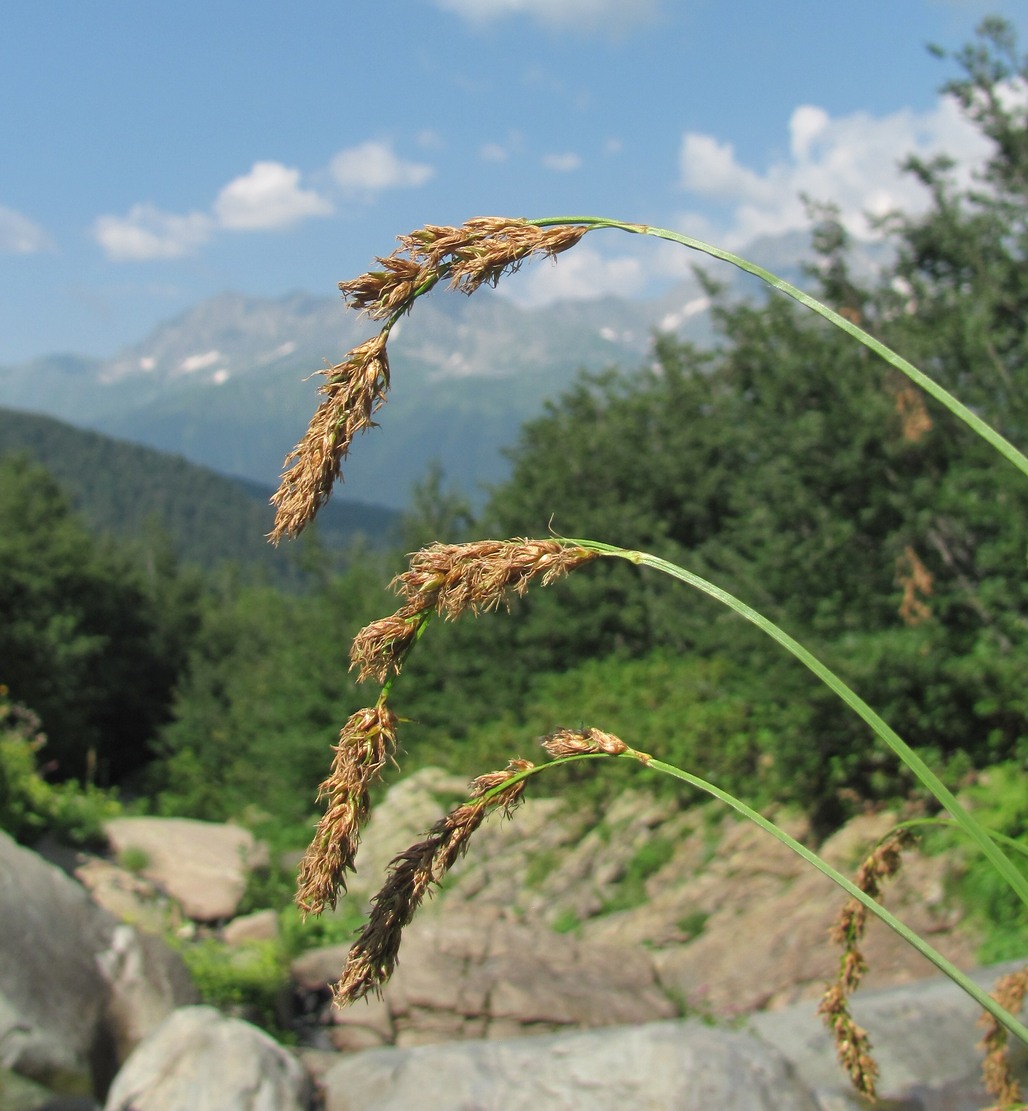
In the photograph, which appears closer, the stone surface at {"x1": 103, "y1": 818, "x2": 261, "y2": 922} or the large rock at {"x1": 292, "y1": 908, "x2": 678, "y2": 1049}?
the large rock at {"x1": 292, "y1": 908, "x2": 678, "y2": 1049}

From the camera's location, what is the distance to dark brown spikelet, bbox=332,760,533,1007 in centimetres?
160

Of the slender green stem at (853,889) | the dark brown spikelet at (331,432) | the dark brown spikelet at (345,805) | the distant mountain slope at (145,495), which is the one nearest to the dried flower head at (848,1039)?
the slender green stem at (853,889)

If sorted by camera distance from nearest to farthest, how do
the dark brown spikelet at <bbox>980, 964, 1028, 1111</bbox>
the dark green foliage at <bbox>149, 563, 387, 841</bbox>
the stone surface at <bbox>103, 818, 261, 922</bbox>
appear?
the dark brown spikelet at <bbox>980, 964, 1028, 1111</bbox> < the stone surface at <bbox>103, 818, 261, 922</bbox> < the dark green foliage at <bbox>149, 563, 387, 841</bbox>

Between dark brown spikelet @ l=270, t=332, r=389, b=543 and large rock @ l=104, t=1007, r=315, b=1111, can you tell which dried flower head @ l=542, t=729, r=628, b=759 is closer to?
dark brown spikelet @ l=270, t=332, r=389, b=543

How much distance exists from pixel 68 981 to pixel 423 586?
25.0 ft

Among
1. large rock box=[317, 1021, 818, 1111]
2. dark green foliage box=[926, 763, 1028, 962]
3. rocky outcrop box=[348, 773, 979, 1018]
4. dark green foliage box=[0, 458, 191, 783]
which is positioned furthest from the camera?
dark green foliage box=[0, 458, 191, 783]

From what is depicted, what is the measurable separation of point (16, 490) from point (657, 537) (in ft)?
85.0

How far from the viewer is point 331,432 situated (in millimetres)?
1562

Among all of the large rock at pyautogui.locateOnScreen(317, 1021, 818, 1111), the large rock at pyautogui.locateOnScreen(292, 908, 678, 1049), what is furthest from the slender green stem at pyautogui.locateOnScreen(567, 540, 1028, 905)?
the large rock at pyautogui.locateOnScreen(292, 908, 678, 1049)

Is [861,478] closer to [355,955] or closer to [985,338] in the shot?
[985,338]

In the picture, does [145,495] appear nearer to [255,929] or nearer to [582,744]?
[255,929]

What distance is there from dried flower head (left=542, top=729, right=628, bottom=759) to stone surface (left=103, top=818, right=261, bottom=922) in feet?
40.3

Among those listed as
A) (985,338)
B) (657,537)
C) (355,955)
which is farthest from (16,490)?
(355,955)

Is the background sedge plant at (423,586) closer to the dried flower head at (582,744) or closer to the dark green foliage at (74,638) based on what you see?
the dried flower head at (582,744)
